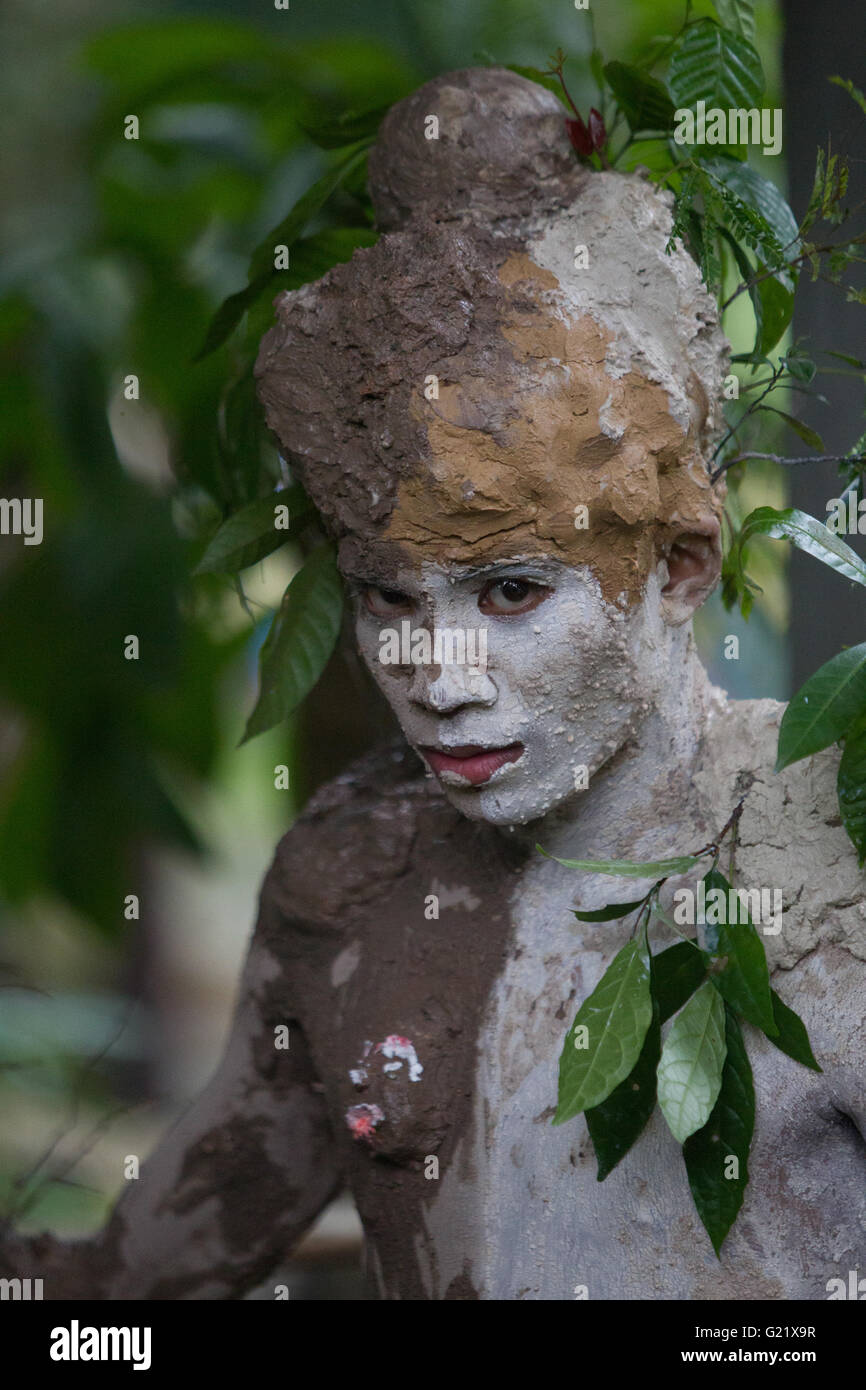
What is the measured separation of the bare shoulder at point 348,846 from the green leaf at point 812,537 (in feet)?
1.52

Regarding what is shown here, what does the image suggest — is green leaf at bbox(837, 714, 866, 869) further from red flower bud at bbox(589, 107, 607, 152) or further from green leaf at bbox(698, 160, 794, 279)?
red flower bud at bbox(589, 107, 607, 152)

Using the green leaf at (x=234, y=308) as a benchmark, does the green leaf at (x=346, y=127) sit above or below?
above

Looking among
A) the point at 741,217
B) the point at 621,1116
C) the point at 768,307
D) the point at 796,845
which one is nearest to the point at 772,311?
the point at 768,307

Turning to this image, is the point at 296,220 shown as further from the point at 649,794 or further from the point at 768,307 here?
the point at 649,794

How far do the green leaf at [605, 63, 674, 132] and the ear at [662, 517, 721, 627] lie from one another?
383 mm

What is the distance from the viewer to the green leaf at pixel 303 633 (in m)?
1.26

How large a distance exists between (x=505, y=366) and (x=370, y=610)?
0.23 metres

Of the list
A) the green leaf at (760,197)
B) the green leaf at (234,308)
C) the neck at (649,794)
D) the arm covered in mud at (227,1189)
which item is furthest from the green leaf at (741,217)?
the arm covered in mud at (227,1189)

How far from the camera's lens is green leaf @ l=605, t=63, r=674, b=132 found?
1175 mm

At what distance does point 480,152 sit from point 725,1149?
0.81 m

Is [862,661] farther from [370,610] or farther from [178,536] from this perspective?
[178,536]

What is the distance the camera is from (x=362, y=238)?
135 cm

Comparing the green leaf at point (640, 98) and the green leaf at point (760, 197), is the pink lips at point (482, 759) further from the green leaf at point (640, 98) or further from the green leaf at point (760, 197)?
the green leaf at point (640, 98)

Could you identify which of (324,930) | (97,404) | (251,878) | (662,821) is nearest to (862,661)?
(662,821)
